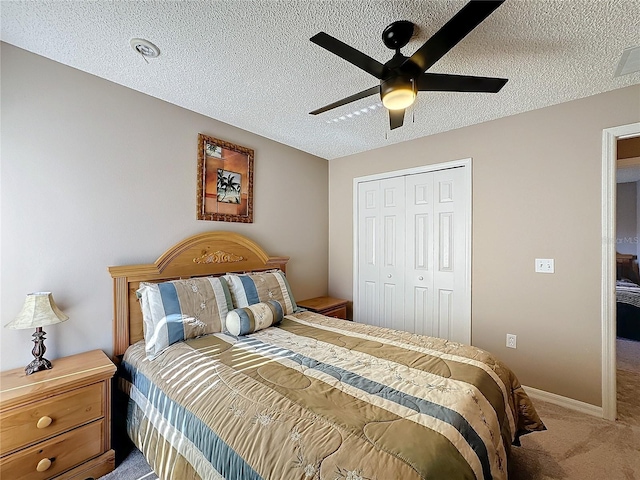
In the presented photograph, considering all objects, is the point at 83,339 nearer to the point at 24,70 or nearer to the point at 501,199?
the point at 24,70

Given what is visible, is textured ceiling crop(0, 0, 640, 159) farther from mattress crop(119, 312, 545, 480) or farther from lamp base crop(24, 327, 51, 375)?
mattress crop(119, 312, 545, 480)

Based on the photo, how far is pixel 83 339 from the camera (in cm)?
193

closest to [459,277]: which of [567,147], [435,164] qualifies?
[435,164]

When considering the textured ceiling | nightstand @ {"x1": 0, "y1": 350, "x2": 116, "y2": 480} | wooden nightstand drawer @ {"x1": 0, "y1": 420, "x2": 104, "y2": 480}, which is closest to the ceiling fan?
the textured ceiling

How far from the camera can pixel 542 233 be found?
8.21 ft

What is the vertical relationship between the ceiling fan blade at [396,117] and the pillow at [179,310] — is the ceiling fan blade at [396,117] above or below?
above

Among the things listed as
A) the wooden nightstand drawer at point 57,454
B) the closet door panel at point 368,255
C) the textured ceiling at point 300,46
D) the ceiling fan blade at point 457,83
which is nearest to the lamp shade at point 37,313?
the wooden nightstand drawer at point 57,454

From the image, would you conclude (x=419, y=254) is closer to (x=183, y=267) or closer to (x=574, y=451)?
(x=574, y=451)

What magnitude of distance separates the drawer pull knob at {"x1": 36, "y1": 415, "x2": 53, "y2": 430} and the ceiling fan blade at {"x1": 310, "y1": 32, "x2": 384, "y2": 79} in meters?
2.27

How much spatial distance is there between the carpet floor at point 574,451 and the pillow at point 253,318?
91 centimetres

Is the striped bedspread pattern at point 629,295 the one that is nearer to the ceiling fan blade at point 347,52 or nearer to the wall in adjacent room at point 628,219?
the wall in adjacent room at point 628,219

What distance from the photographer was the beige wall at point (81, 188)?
1711mm

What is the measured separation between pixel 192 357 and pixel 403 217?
2.53 meters

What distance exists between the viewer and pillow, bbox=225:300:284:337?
81.5 inches
